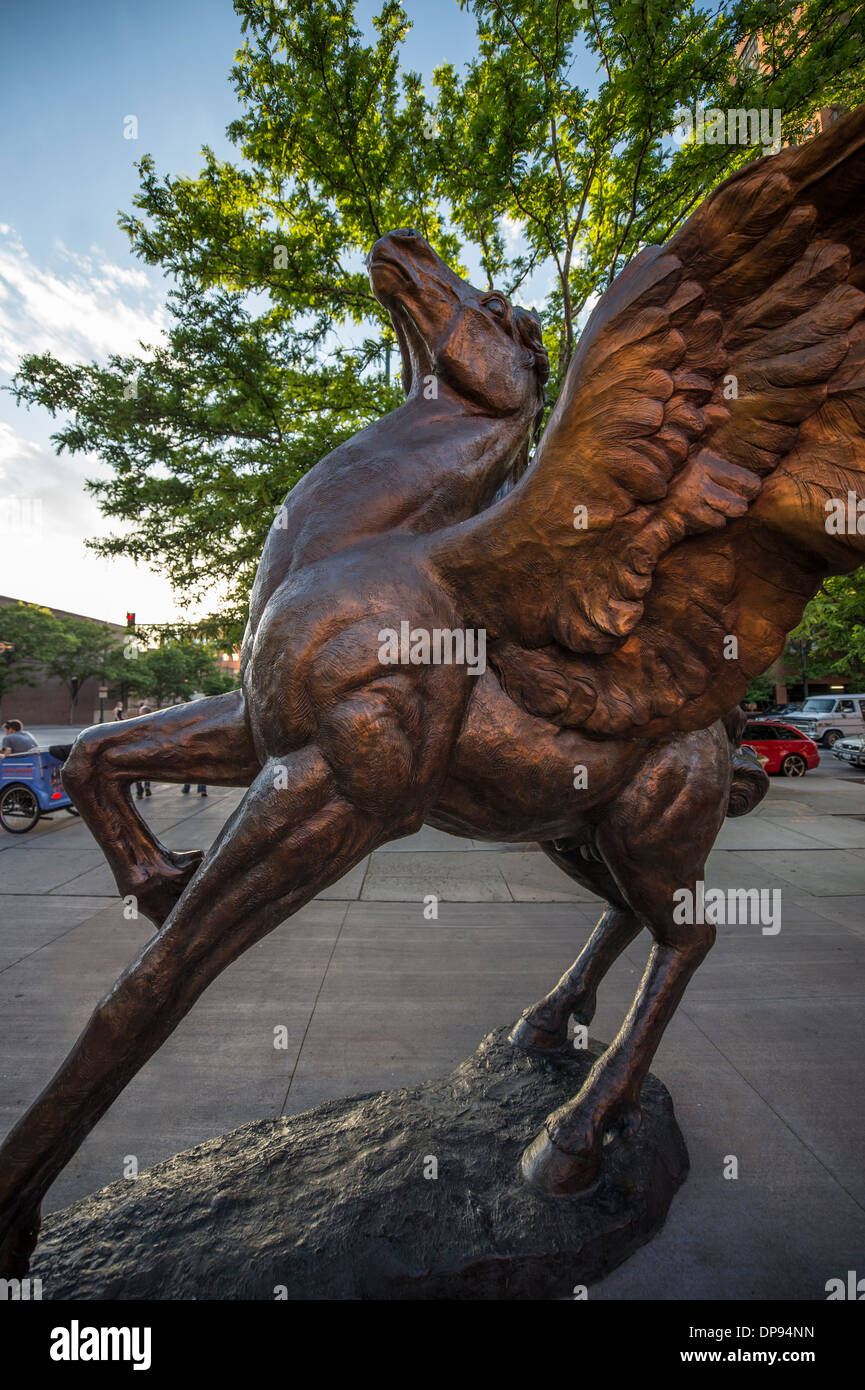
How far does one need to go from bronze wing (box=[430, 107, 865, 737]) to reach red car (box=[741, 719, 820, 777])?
18208 mm

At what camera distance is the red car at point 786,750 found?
1839 cm

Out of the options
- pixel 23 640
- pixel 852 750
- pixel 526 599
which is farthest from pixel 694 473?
pixel 23 640

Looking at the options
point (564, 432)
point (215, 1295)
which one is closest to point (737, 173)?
point (564, 432)

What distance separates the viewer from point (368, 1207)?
206 centimetres

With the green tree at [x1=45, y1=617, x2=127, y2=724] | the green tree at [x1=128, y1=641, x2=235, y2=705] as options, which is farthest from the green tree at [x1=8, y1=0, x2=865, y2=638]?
the green tree at [x1=45, y1=617, x2=127, y2=724]

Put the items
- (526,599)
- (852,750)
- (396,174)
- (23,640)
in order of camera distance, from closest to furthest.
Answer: (526,599) < (396,174) < (852,750) < (23,640)

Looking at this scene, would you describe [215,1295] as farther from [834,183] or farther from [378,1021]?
[834,183]

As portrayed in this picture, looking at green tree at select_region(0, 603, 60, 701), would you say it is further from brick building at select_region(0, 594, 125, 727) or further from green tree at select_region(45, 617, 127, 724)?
brick building at select_region(0, 594, 125, 727)

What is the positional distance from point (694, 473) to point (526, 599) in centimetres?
50

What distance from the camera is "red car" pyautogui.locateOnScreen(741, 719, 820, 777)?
Answer: 1839 centimetres

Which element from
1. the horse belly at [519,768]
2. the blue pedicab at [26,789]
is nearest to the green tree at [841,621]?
the horse belly at [519,768]

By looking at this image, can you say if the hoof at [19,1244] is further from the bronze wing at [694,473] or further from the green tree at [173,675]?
the green tree at [173,675]

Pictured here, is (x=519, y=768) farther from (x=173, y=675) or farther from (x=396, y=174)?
(x=173, y=675)

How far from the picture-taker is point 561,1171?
2.14m
